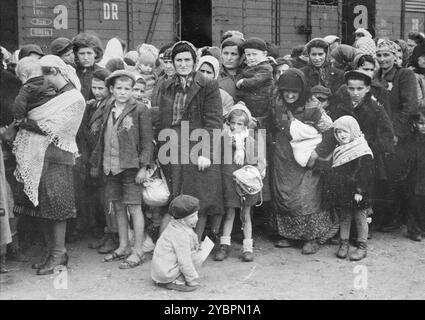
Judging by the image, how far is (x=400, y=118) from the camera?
5488 mm

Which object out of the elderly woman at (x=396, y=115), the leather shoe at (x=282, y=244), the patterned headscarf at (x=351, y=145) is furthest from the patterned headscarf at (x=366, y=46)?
the leather shoe at (x=282, y=244)

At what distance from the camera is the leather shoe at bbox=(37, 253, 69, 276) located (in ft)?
14.6

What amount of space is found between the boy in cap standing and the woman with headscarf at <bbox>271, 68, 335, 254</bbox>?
1.21m

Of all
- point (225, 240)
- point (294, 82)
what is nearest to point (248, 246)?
point (225, 240)

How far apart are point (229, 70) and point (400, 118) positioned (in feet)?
5.64

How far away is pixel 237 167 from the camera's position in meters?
Result: 4.89

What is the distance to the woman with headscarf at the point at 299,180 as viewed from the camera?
5.04 meters

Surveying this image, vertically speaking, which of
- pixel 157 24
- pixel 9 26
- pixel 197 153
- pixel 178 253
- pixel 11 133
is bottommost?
pixel 178 253

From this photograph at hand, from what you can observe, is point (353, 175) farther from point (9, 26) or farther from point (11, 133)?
point (9, 26)

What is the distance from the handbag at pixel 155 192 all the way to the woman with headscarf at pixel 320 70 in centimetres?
193

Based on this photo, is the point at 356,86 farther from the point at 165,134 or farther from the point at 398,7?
the point at 398,7

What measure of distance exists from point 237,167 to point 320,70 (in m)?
1.56

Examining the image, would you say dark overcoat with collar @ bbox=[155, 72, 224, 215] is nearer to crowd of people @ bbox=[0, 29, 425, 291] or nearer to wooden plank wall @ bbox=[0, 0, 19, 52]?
crowd of people @ bbox=[0, 29, 425, 291]

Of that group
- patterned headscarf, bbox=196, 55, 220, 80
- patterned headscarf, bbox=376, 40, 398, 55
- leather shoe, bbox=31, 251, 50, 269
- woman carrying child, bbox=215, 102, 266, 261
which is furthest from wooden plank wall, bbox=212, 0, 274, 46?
leather shoe, bbox=31, 251, 50, 269
